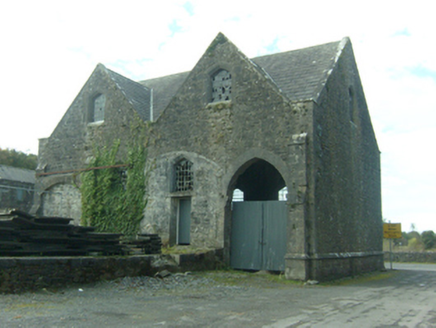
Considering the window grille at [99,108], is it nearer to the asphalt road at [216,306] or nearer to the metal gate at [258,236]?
the metal gate at [258,236]

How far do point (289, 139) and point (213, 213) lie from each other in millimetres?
3703

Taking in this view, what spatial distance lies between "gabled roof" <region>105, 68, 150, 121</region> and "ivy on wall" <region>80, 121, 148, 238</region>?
4.41ft

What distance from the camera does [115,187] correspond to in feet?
60.4

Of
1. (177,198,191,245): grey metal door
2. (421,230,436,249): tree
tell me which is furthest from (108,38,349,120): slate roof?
(421,230,436,249): tree

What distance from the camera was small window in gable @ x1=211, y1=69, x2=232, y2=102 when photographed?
656 inches

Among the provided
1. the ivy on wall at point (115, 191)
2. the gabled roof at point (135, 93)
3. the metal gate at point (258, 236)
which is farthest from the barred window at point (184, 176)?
the gabled roof at point (135, 93)

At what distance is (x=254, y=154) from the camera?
50.2ft

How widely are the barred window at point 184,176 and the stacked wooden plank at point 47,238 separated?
477 centimetres

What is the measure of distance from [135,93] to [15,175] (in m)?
10.00

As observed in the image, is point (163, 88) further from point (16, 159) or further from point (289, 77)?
point (16, 159)

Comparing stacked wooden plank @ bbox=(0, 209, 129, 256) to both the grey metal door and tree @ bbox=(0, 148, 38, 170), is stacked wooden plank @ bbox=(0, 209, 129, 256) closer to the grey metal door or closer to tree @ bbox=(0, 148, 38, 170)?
the grey metal door

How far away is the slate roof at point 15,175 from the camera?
81.6 ft

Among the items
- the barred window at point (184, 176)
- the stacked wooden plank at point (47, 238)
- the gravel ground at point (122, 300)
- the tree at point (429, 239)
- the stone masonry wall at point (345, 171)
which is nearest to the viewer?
the gravel ground at point (122, 300)

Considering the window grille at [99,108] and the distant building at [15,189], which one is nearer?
the window grille at [99,108]
